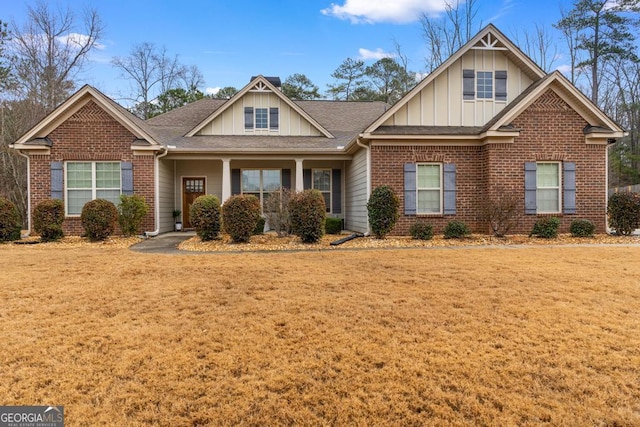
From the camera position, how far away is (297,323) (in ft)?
12.0

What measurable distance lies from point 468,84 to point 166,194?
10.9 meters

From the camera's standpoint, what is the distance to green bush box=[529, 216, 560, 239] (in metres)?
10.4

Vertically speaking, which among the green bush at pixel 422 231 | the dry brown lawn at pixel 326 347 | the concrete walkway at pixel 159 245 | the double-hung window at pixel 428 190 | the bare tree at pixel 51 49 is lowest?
the dry brown lawn at pixel 326 347

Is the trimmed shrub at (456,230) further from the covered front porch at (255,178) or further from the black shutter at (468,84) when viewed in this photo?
the covered front porch at (255,178)

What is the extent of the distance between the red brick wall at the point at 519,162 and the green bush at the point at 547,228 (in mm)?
637

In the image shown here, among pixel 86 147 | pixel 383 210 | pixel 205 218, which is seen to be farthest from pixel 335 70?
pixel 205 218

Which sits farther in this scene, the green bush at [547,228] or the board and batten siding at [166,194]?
the board and batten siding at [166,194]

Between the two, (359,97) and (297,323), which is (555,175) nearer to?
(297,323)

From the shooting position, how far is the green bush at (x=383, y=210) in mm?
10234

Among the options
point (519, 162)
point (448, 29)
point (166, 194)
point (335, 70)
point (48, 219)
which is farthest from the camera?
point (335, 70)

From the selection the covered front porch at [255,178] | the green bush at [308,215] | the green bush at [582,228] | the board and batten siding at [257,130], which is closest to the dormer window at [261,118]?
the board and batten siding at [257,130]

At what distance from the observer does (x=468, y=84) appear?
465 inches

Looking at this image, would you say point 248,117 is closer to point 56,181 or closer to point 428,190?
point 56,181

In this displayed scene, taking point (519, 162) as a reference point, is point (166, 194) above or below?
below
